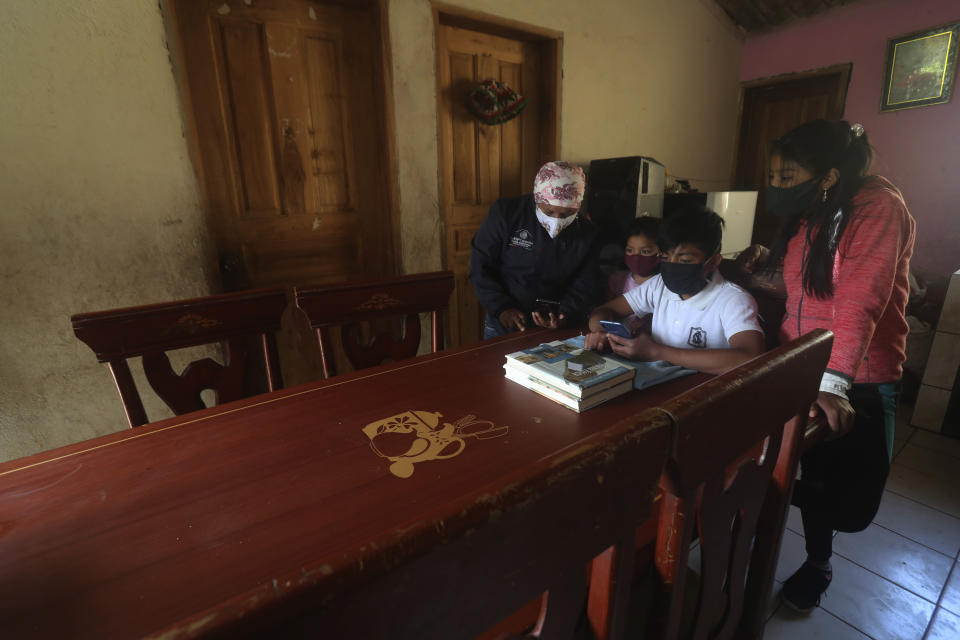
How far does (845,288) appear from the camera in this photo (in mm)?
1069

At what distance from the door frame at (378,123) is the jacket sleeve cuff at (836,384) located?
6.45ft

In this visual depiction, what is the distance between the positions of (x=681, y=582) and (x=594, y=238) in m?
1.62

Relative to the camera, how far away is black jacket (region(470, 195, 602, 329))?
1.96 meters

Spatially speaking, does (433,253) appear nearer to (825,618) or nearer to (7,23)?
(7,23)

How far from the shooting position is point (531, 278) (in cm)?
201

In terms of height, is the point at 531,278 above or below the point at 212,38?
below

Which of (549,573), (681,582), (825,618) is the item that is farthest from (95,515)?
(825,618)

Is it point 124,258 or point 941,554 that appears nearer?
point 941,554

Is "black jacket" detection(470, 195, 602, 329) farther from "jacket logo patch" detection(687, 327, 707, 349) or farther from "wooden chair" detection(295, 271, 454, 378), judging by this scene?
"jacket logo patch" detection(687, 327, 707, 349)

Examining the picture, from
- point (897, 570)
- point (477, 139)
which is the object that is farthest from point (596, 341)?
point (477, 139)

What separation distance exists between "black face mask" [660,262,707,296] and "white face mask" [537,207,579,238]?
23.0 inches

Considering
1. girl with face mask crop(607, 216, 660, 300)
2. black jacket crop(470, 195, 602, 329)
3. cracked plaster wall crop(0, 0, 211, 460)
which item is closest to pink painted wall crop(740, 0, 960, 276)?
girl with face mask crop(607, 216, 660, 300)

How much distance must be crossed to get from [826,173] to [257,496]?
147cm

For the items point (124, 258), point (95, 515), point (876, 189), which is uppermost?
point (876, 189)
